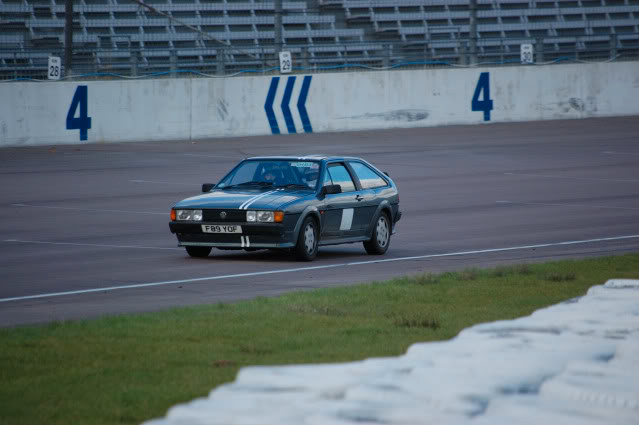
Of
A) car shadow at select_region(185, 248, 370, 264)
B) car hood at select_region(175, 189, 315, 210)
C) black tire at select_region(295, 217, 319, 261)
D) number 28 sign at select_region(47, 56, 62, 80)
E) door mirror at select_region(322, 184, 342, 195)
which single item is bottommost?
car shadow at select_region(185, 248, 370, 264)

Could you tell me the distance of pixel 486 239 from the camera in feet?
54.5

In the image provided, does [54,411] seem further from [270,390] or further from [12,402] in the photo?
[270,390]

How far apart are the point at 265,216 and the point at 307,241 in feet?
Answer: 2.17

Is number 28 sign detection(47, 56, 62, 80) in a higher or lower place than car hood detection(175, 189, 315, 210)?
higher

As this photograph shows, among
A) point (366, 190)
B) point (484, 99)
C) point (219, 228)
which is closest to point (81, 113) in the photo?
point (484, 99)

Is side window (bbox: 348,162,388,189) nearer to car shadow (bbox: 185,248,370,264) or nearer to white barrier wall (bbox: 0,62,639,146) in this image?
car shadow (bbox: 185,248,370,264)

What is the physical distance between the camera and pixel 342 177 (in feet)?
51.7

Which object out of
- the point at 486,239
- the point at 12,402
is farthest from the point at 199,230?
the point at 12,402

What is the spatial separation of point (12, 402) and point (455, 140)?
2892cm

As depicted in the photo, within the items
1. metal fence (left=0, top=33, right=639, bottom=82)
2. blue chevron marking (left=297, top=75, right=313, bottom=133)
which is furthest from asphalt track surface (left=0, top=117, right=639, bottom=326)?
metal fence (left=0, top=33, right=639, bottom=82)

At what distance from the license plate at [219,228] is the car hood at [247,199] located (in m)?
0.22

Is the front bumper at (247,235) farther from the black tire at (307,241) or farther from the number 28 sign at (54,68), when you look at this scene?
the number 28 sign at (54,68)

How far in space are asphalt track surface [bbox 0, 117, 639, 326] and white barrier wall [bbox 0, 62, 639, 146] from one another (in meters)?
0.71

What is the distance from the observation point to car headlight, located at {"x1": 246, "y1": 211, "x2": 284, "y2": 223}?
14.2 metres
